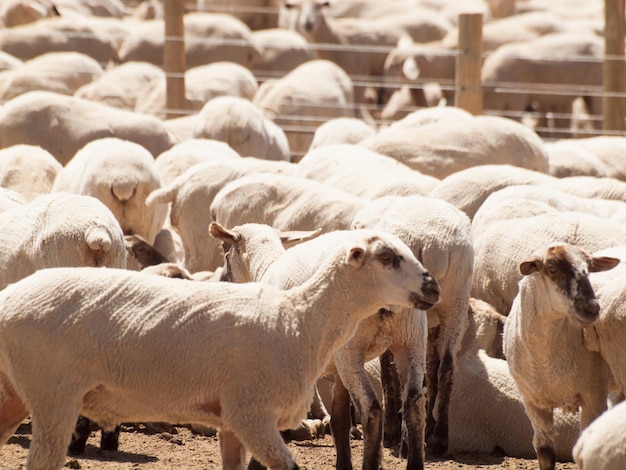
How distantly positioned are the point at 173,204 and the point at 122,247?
216 centimetres

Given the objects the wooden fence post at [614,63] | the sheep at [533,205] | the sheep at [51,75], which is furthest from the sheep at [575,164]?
the sheep at [51,75]

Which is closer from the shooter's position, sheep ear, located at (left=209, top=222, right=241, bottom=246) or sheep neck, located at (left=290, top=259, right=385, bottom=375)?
sheep neck, located at (left=290, top=259, right=385, bottom=375)

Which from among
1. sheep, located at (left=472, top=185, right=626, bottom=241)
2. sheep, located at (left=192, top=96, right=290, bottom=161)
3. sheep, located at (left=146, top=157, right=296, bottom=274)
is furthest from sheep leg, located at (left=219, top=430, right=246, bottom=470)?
sheep, located at (left=192, top=96, right=290, bottom=161)

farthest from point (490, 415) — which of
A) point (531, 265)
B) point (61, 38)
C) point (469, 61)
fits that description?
point (61, 38)

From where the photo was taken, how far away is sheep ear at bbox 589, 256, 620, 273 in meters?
6.13

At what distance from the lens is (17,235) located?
700 centimetres

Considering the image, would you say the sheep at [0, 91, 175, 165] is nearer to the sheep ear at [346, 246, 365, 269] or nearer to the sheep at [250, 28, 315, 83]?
the sheep ear at [346, 246, 365, 269]

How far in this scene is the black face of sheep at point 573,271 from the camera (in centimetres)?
588

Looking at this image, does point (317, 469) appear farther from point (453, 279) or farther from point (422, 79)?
point (422, 79)

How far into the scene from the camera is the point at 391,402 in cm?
730

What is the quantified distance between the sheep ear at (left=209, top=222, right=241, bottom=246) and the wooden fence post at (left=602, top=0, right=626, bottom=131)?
608 cm

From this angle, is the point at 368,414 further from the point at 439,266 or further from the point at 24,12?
the point at 24,12

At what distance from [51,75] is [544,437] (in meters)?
10.2

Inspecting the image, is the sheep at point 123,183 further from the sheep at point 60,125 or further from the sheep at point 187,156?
the sheep at point 60,125
